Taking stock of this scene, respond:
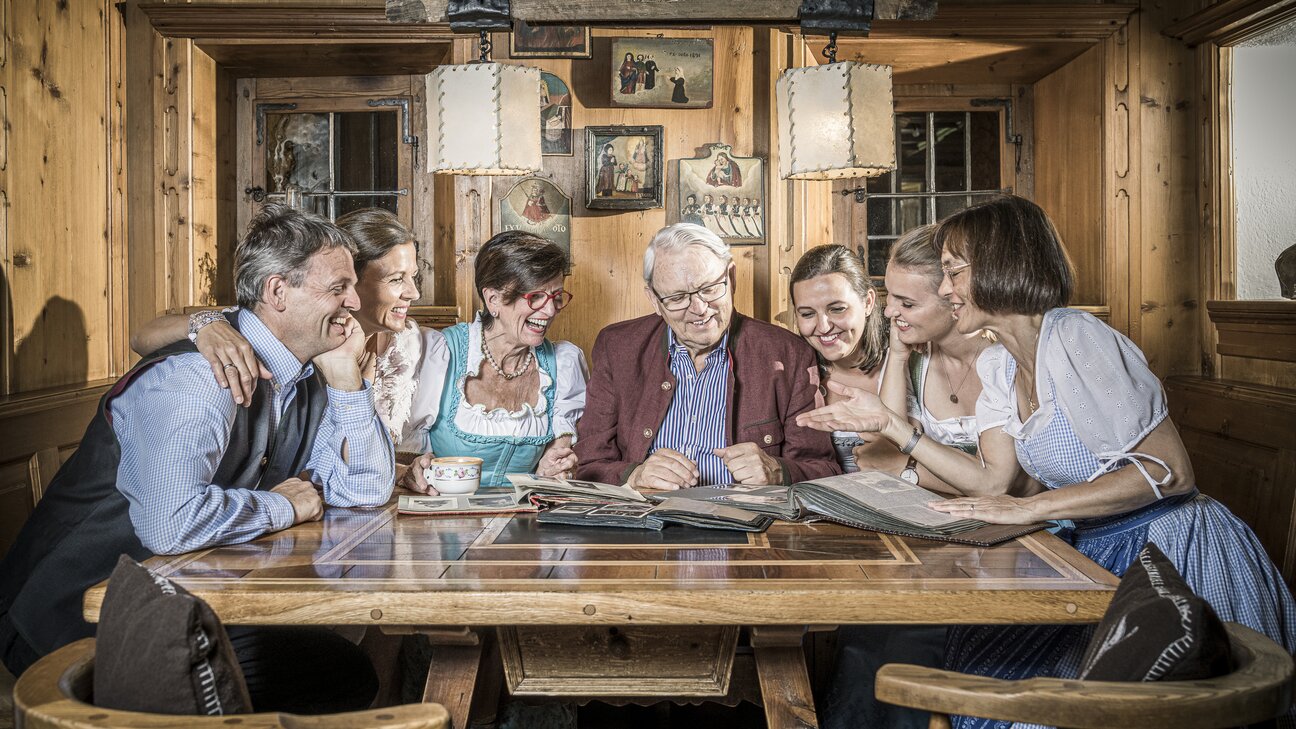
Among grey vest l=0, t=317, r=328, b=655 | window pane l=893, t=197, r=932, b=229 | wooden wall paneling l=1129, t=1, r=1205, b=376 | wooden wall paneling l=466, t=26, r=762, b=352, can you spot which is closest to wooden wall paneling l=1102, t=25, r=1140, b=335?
wooden wall paneling l=1129, t=1, r=1205, b=376

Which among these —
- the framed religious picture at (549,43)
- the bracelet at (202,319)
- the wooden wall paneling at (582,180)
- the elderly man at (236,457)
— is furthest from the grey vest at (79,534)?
the wooden wall paneling at (582,180)

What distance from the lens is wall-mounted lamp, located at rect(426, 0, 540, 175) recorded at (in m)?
3.12

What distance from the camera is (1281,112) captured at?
4102 millimetres

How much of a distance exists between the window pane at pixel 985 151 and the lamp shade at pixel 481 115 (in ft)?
8.47

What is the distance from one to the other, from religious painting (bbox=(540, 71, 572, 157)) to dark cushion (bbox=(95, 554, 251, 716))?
338 cm

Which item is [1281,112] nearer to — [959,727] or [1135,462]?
[1135,462]

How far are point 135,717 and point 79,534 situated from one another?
1.10m

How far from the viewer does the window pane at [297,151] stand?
4.82m

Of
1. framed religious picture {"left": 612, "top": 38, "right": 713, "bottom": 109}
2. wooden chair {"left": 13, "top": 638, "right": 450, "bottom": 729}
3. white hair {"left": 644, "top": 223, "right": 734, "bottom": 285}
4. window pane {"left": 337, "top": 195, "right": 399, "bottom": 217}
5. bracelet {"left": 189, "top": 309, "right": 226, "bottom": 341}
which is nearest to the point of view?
wooden chair {"left": 13, "top": 638, "right": 450, "bottom": 729}

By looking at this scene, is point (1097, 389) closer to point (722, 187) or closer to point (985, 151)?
point (722, 187)

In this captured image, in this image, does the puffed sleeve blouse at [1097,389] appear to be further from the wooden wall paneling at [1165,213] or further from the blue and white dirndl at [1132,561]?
the wooden wall paneling at [1165,213]

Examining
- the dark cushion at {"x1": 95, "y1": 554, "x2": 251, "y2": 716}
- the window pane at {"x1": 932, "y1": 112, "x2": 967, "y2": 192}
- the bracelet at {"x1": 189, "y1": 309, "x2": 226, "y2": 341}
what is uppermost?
the window pane at {"x1": 932, "y1": 112, "x2": 967, "y2": 192}

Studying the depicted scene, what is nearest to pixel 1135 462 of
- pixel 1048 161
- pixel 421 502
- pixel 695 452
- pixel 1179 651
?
pixel 1179 651

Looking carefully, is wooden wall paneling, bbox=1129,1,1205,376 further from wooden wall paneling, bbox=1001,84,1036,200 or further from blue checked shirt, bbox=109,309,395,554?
blue checked shirt, bbox=109,309,395,554
